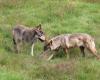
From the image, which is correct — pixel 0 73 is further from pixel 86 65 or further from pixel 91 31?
pixel 91 31

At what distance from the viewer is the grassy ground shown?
10.1 metres

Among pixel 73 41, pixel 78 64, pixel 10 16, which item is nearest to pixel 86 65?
pixel 78 64

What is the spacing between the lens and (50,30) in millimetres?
14672

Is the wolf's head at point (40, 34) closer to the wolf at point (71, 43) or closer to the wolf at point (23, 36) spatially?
the wolf at point (23, 36)

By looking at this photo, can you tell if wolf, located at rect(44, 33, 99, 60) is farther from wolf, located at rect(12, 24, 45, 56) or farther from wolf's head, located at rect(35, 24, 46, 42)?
wolf, located at rect(12, 24, 45, 56)

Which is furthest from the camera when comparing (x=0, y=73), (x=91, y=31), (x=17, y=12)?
(x=17, y=12)

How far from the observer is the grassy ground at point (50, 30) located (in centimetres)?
1012

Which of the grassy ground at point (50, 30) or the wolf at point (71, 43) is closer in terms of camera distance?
the grassy ground at point (50, 30)

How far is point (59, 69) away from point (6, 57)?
63.1 inches

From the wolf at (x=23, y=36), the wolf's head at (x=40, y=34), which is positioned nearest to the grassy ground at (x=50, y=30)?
the wolf at (x=23, y=36)

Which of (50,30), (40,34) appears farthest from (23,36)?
(50,30)

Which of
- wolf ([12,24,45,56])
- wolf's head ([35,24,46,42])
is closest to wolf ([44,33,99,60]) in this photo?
wolf's head ([35,24,46,42])

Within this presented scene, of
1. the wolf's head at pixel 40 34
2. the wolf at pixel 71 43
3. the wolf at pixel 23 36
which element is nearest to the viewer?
the wolf at pixel 71 43

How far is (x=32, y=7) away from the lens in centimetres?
1706
